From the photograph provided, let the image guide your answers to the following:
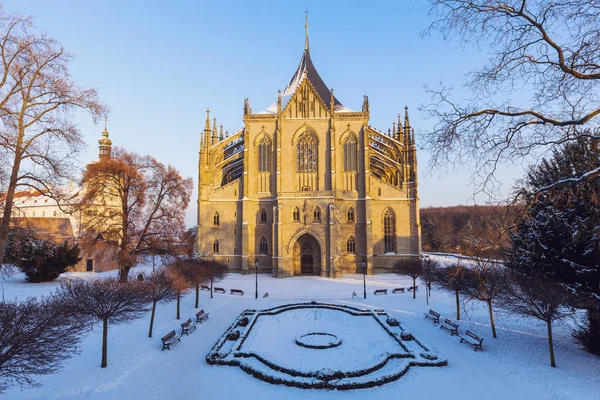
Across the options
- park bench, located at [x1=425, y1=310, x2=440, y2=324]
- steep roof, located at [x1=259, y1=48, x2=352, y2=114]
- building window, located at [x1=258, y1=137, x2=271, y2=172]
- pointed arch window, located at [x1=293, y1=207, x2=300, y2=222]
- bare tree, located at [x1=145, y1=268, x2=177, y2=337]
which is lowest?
park bench, located at [x1=425, y1=310, x2=440, y2=324]

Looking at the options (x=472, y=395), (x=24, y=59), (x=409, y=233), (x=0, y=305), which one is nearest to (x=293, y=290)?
(x=409, y=233)

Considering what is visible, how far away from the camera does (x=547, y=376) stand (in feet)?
37.6

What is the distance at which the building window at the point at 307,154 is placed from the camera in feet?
125

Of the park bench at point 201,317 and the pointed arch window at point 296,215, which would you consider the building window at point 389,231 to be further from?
the park bench at point 201,317

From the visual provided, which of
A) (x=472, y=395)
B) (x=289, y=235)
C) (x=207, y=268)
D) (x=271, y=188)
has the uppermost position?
(x=271, y=188)

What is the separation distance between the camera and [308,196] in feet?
119

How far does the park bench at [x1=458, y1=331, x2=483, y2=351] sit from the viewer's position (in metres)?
14.1

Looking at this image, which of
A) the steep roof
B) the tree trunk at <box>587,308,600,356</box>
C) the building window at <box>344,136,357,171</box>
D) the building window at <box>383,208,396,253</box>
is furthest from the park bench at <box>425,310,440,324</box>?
the steep roof

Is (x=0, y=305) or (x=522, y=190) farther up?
(x=522, y=190)

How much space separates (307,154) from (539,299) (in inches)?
1117

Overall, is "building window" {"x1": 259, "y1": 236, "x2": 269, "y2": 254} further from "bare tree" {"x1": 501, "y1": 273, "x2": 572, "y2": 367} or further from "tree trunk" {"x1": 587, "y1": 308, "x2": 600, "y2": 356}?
"tree trunk" {"x1": 587, "y1": 308, "x2": 600, "y2": 356}

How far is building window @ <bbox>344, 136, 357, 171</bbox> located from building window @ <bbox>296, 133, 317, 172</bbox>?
11.6ft

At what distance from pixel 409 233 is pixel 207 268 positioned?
23.1 m

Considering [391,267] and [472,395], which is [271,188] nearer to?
[391,267]
